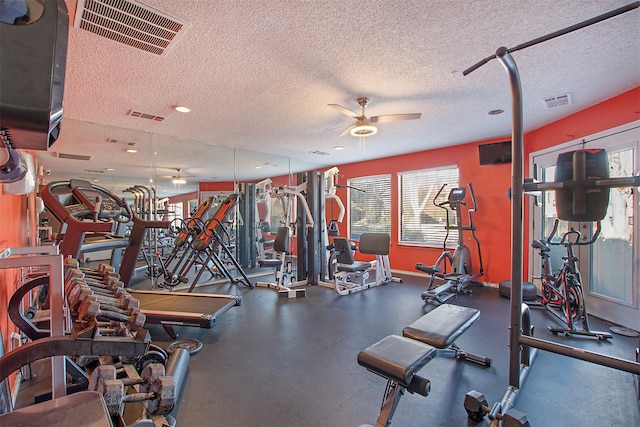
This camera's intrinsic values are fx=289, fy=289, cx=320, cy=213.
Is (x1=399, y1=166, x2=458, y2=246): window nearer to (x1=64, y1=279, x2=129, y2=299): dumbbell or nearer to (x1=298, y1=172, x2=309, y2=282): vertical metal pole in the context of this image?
(x1=298, y1=172, x2=309, y2=282): vertical metal pole

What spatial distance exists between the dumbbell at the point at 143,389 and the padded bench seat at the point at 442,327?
1241mm

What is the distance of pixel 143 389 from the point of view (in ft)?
4.37

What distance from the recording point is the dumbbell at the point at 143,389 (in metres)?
0.96

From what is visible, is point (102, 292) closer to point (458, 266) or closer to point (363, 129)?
point (363, 129)

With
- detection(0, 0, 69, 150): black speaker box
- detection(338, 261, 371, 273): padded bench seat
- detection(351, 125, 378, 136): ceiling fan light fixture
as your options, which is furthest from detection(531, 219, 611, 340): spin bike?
detection(0, 0, 69, 150): black speaker box

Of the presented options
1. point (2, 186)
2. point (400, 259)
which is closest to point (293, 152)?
point (400, 259)

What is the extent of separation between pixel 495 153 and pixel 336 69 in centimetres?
360

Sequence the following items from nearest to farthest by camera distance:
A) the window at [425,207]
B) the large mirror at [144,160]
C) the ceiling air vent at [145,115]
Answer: the ceiling air vent at [145,115], the large mirror at [144,160], the window at [425,207]

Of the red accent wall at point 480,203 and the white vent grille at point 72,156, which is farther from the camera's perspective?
the white vent grille at point 72,156

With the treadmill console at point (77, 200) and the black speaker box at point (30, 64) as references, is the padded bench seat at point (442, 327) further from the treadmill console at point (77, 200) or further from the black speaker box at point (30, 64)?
the treadmill console at point (77, 200)

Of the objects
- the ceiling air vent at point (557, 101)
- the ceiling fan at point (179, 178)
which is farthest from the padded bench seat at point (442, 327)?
the ceiling fan at point (179, 178)

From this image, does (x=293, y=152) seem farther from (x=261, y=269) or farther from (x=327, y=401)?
(x=327, y=401)

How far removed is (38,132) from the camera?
2.16 ft

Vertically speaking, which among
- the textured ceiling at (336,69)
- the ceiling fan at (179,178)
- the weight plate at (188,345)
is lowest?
the weight plate at (188,345)
